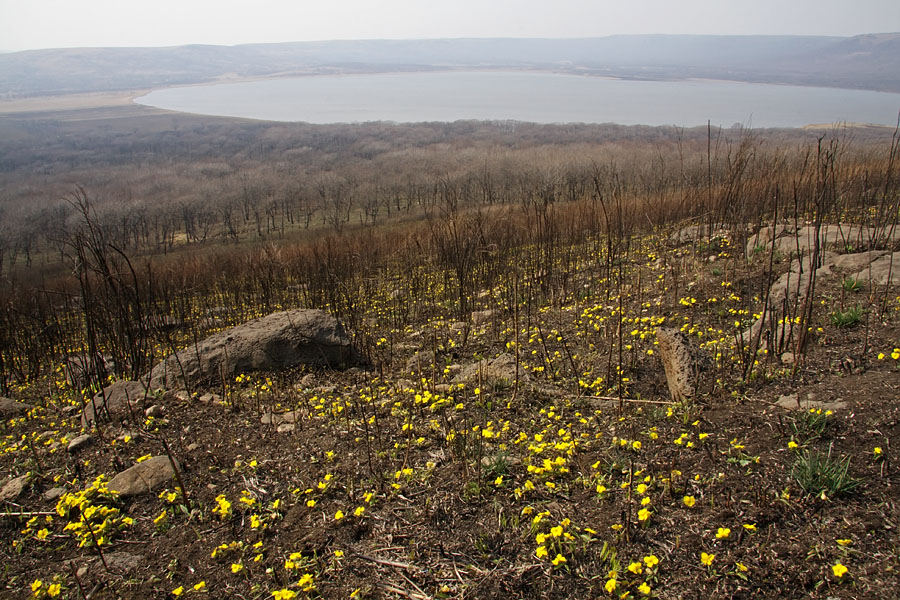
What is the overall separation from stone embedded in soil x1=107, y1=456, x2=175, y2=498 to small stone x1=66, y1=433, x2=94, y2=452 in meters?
1.03

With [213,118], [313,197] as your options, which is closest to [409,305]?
[313,197]

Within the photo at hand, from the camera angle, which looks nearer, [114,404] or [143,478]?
[143,478]

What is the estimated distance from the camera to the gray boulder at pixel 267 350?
6258mm

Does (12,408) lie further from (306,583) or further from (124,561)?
(306,583)

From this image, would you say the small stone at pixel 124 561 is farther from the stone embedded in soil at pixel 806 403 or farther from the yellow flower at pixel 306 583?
the stone embedded in soil at pixel 806 403

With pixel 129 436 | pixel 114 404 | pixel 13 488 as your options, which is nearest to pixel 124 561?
pixel 13 488

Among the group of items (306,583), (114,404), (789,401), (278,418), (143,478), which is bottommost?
(114,404)

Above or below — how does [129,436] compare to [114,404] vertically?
above

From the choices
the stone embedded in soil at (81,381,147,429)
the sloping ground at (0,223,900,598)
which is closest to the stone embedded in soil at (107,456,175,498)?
the sloping ground at (0,223,900,598)

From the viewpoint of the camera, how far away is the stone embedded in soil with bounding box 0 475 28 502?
4016 mm

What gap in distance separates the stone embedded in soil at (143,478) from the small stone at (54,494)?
0.45m

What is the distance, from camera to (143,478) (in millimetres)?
3998

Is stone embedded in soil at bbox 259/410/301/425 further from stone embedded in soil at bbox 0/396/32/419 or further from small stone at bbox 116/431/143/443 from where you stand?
stone embedded in soil at bbox 0/396/32/419

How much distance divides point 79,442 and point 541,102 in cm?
13164
